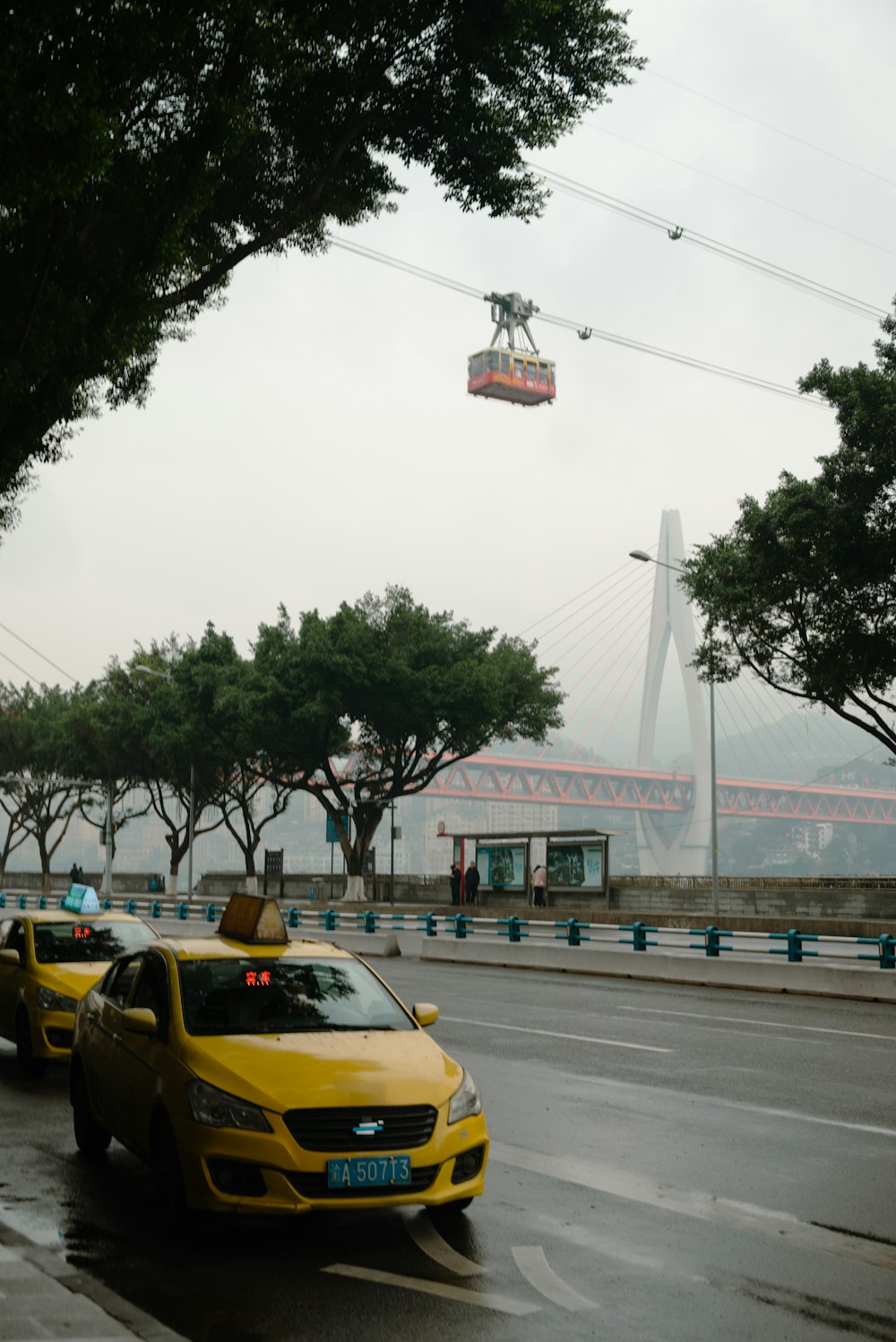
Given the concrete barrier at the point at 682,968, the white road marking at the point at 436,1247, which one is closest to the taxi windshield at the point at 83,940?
the white road marking at the point at 436,1247

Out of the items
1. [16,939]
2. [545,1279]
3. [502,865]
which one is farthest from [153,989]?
[502,865]

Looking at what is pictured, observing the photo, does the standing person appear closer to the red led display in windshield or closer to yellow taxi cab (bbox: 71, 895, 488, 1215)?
yellow taxi cab (bbox: 71, 895, 488, 1215)

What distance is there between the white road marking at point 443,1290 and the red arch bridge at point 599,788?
6847 centimetres

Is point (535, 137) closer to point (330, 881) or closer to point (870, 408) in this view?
point (870, 408)

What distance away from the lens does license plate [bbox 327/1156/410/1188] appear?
6223 mm

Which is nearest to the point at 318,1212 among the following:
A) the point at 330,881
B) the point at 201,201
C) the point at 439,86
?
the point at 201,201

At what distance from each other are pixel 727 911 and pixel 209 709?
76.7 ft

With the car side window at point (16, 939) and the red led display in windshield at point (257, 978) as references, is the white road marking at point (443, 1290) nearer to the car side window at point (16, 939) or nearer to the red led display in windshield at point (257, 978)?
the red led display in windshield at point (257, 978)

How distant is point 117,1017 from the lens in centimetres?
805

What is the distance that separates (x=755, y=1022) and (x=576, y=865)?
69.3 feet

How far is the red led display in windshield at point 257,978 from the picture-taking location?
7.68 m

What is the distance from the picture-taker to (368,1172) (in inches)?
246

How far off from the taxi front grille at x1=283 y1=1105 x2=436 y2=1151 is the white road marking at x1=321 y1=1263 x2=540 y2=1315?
513mm

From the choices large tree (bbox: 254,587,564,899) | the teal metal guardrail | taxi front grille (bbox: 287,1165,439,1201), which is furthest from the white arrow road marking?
large tree (bbox: 254,587,564,899)
